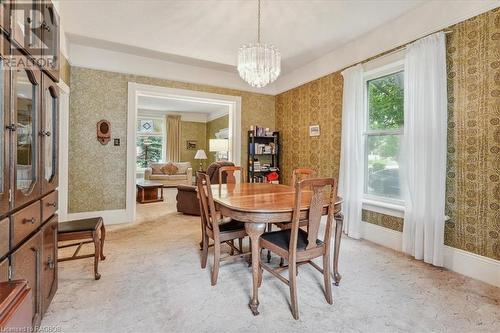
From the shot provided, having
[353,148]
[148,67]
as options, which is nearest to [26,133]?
[148,67]

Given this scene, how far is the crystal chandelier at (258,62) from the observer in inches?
105

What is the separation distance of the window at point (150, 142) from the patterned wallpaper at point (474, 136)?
8572mm

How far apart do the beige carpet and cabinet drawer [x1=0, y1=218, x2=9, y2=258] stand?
A: 0.83 m

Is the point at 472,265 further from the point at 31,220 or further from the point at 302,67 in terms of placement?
the point at 302,67

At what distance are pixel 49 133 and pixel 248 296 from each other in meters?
1.83

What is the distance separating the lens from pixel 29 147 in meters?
1.39

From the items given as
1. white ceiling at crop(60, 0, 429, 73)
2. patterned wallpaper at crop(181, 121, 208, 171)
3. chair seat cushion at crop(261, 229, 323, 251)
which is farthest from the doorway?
patterned wallpaper at crop(181, 121, 208, 171)

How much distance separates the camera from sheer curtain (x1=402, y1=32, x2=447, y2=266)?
8.18ft

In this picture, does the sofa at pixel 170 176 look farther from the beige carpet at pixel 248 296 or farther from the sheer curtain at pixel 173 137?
the beige carpet at pixel 248 296

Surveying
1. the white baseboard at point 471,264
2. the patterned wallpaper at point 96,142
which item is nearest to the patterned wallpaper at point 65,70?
the patterned wallpaper at point 96,142

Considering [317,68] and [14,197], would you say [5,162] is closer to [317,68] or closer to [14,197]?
[14,197]

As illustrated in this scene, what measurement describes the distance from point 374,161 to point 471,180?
115cm

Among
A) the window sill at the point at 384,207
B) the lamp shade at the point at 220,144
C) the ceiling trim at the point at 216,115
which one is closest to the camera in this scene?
the window sill at the point at 384,207

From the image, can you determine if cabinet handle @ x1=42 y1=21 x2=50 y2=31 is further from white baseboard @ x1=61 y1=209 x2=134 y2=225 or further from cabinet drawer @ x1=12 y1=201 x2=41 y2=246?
white baseboard @ x1=61 y1=209 x2=134 y2=225
